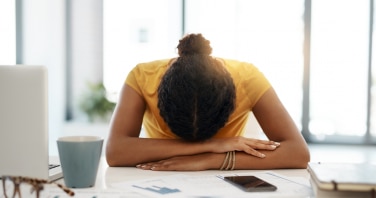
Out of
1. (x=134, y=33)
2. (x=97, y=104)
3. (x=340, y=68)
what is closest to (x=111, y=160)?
(x=97, y=104)

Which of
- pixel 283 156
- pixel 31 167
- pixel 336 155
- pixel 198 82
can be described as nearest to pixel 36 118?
pixel 31 167

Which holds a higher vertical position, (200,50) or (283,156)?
(200,50)

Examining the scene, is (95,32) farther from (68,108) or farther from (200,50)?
(200,50)

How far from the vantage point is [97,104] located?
4.42 meters

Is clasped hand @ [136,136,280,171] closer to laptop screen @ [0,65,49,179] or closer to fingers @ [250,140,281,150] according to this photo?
fingers @ [250,140,281,150]

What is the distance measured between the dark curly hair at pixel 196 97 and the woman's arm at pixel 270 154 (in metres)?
0.08

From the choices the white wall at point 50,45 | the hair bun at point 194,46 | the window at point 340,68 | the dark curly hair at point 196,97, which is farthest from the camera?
the window at point 340,68

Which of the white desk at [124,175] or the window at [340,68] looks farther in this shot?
the window at [340,68]

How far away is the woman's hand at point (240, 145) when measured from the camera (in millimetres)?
1250

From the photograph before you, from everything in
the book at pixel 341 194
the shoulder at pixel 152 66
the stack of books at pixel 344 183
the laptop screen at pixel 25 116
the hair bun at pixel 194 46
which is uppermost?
the hair bun at pixel 194 46

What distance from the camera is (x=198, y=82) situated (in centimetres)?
117

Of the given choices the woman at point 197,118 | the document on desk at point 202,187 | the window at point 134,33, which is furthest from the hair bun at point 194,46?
the window at point 134,33

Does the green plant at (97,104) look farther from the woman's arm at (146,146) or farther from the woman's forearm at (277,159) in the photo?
the woman's forearm at (277,159)

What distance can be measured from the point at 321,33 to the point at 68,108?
2838mm
